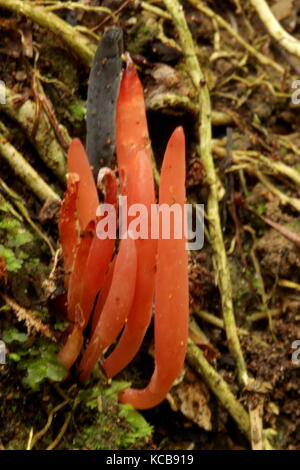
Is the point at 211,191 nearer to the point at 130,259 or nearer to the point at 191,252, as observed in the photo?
the point at 191,252

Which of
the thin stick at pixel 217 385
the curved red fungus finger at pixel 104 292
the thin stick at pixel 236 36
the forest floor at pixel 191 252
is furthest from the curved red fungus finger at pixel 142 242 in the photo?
the thin stick at pixel 236 36

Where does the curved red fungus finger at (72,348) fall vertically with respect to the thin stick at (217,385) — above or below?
above

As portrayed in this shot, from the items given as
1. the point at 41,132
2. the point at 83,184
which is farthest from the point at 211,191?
the point at 83,184

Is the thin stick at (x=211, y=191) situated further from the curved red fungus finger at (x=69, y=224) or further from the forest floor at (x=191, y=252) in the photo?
the curved red fungus finger at (x=69, y=224)

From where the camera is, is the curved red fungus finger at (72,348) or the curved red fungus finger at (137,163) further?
the curved red fungus finger at (72,348)

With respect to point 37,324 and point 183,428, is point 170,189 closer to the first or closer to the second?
point 37,324
